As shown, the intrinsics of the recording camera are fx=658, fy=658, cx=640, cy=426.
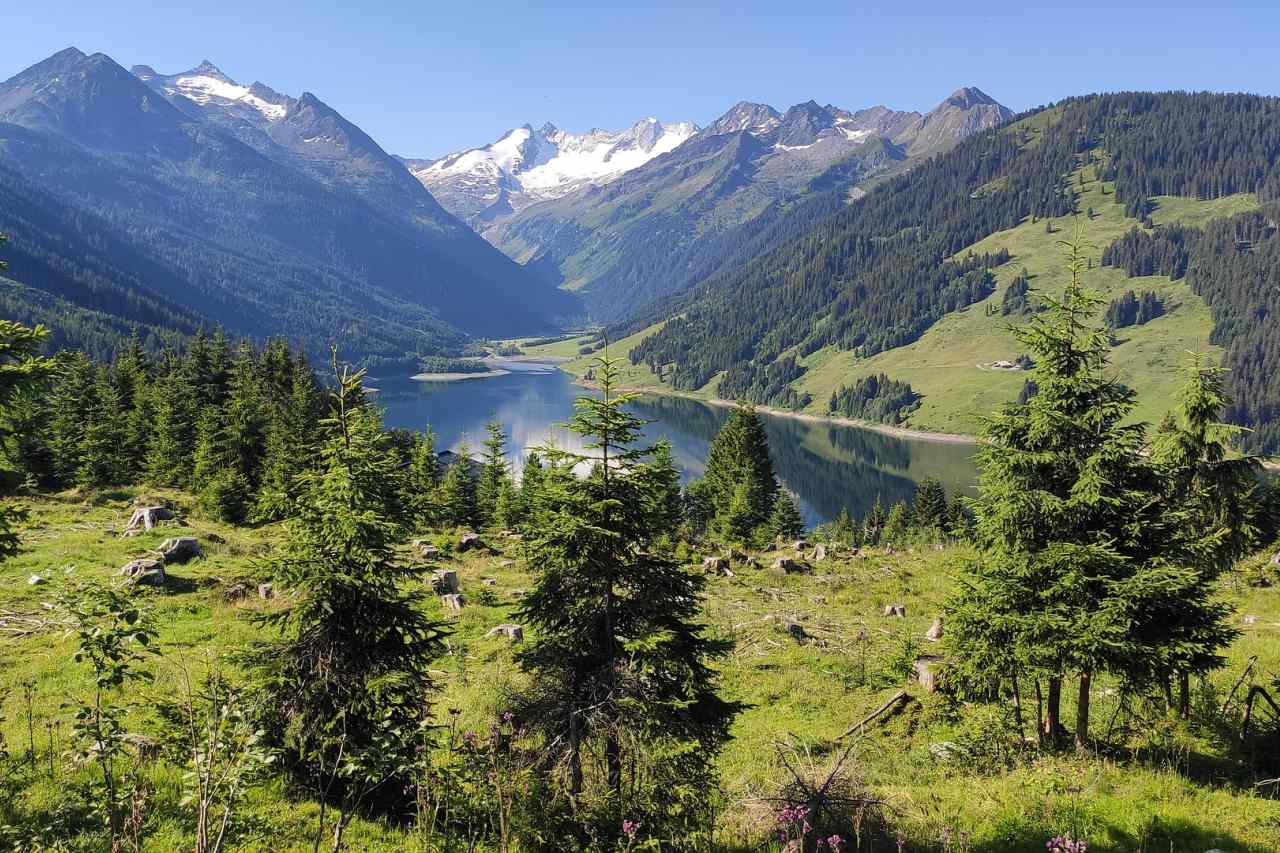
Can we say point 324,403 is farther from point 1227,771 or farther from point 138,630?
point 1227,771

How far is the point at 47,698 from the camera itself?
1480cm

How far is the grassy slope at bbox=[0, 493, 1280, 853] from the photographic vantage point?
10.0 m

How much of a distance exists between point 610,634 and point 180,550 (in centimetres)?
2695

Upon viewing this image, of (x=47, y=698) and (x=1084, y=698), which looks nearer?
(x=1084, y=698)

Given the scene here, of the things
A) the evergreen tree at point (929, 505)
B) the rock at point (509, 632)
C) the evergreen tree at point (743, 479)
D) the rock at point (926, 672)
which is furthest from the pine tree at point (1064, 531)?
the evergreen tree at point (929, 505)

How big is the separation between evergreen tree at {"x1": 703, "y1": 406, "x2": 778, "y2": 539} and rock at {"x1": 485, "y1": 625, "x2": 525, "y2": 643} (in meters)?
38.6

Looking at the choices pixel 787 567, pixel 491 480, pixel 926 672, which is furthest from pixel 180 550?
pixel 491 480

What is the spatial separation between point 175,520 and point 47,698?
23.2m

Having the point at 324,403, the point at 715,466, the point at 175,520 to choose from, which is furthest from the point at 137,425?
the point at 715,466

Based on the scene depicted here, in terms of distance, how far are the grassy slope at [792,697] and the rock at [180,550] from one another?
0.72 meters

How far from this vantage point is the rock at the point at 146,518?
108ft

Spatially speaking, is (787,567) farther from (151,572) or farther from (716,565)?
(151,572)

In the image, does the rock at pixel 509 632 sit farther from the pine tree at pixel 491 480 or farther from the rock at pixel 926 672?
the pine tree at pixel 491 480

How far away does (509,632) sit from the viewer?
2317cm
